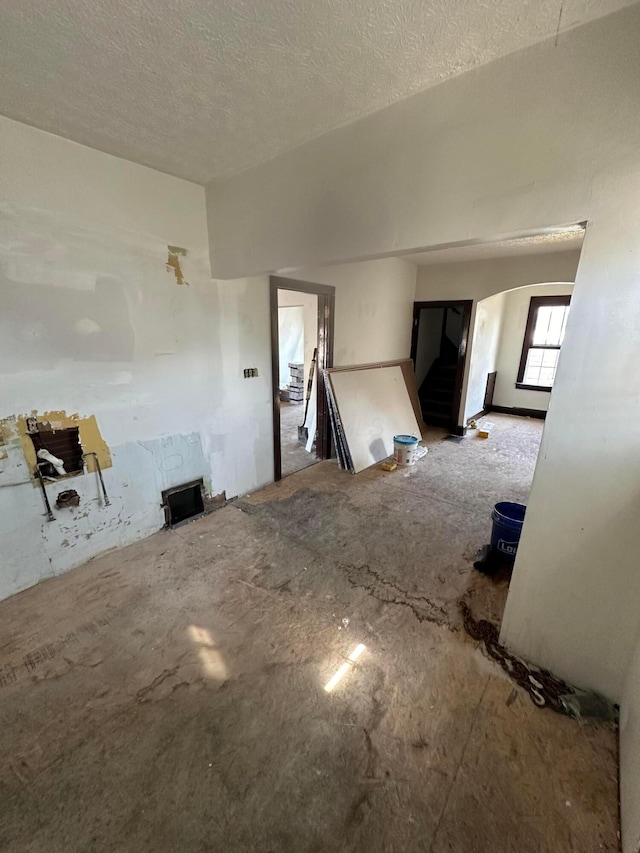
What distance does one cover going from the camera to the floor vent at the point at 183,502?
2.84 metres

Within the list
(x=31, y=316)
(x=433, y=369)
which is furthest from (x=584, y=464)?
(x=433, y=369)

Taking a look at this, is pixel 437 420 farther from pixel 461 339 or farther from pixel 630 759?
pixel 630 759

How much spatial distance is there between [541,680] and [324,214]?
8.63 feet

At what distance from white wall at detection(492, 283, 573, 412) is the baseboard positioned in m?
0.05

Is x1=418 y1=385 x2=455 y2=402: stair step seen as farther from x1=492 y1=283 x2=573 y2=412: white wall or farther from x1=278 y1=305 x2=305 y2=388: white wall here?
x1=278 y1=305 x2=305 y2=388: white wall

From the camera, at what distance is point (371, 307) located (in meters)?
4.58

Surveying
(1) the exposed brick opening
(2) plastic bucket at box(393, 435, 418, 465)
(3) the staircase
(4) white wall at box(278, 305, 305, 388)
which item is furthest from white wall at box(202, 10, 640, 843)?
(4) white wall at box(278, 305, 305, 388)

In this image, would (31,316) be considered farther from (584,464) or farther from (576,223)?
(584,464)

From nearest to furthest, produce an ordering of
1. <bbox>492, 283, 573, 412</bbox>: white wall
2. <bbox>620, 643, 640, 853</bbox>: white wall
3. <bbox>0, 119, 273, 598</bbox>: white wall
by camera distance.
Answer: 1. <bbox>620, 643, 640, 853</bbox>: white wall
2. <bbox>0, 119, 273, 598</bbox>: white wall
3. <bbox>492, 283, 573, 412</bbox>: white wall

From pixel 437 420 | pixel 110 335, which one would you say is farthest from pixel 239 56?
pixel 437 420

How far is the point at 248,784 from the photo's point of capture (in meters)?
1.29

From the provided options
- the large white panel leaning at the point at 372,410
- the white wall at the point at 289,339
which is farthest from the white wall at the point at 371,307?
the white wall at the point at 289,339

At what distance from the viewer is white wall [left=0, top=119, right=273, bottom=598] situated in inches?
76.8

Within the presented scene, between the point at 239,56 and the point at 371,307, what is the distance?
341 cm
